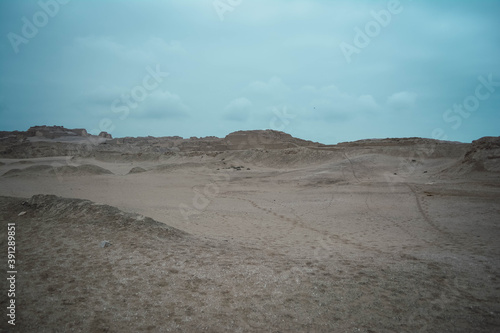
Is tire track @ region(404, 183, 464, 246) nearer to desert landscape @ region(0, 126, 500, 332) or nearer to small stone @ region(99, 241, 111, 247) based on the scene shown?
desert landscape @ region(0, 126, 500, 332)

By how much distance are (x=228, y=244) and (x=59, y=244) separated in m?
3.07

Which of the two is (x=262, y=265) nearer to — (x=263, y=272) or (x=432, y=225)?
(x=263, y=272)

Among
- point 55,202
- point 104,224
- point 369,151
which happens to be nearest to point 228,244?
point 104,224

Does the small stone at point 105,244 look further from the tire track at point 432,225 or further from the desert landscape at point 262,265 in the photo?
the tire track at point 432,225

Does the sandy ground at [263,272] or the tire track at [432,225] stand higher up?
the tire track at [432,225]

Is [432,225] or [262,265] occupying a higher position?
[432,225]

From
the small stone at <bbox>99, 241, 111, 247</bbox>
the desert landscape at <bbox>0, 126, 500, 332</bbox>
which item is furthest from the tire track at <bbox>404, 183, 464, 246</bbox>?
the small stone at <bbox>99, 241, 111, 247</bbox>

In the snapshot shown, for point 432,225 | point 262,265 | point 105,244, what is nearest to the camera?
point 262,265

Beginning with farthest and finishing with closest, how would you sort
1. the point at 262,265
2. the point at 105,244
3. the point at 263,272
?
the point at 105,244
the point at 262,265
the point at 263,272

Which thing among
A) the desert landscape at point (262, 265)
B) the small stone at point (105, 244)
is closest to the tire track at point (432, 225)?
the desert landscape at point (262, 265)

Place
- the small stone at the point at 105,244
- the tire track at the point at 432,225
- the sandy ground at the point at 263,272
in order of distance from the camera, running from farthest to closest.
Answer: the tire track at the point at 432,225
the small stone at the point at 105,244
the sandy ground at the point at 263,272

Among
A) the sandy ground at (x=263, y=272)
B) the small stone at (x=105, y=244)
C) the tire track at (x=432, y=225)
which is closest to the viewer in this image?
the sandy ground at (x=263, y=272)

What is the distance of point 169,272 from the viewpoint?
13.7 ft

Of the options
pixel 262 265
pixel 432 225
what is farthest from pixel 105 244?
pixel 432 225
